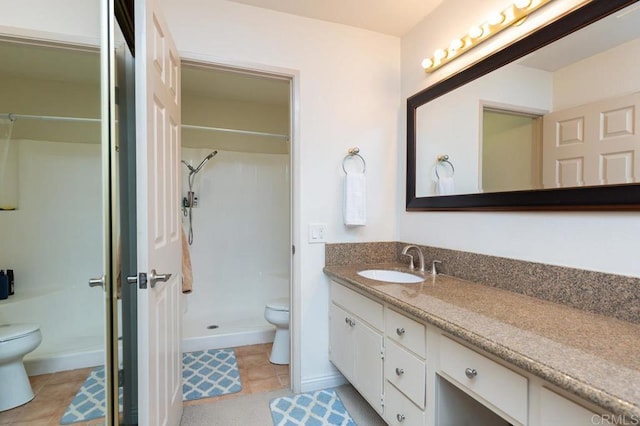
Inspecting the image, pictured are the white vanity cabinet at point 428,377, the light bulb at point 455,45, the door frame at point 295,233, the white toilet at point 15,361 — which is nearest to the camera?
the white vanity cabinet at point 428,377

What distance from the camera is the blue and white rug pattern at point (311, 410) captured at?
1637 mm

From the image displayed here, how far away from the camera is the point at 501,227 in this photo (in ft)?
4.71

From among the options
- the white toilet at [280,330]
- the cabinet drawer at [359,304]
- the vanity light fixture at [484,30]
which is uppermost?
the vanity light fixture at [484,30]

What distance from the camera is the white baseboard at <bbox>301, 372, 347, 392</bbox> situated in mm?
1938

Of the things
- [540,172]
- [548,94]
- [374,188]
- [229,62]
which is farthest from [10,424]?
[548,94]

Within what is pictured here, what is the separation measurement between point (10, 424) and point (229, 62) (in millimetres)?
1907

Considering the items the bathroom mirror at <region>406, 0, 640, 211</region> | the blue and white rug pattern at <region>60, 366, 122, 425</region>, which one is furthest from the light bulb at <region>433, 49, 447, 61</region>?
the blue and white rug pattern at <region>60, 366, 122, 425</region>

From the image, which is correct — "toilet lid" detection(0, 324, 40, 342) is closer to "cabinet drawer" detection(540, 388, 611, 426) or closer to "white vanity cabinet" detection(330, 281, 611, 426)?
"white vanity cabinet" detection(330, 281, 611, 426)

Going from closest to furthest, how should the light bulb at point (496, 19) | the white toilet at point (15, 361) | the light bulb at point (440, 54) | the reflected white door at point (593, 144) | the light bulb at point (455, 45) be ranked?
1. the reflected white door at point (593, 144)
2. the white toilet at point (15, 361)
3. the light bulb at point (496, 19)
4. the light bulb at point (455, 45)
5. the light bulb at point (440, 54)

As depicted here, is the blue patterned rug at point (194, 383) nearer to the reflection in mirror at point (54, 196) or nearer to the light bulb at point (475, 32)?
the reflection in mirror at point (54, 196)

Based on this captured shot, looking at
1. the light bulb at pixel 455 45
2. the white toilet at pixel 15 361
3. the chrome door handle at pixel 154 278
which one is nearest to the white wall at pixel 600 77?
the light bulb at pixel 455 45

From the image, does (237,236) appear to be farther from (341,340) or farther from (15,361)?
(15,361)

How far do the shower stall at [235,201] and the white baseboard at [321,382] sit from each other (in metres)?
0.95

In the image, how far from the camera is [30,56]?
4.69 ft
